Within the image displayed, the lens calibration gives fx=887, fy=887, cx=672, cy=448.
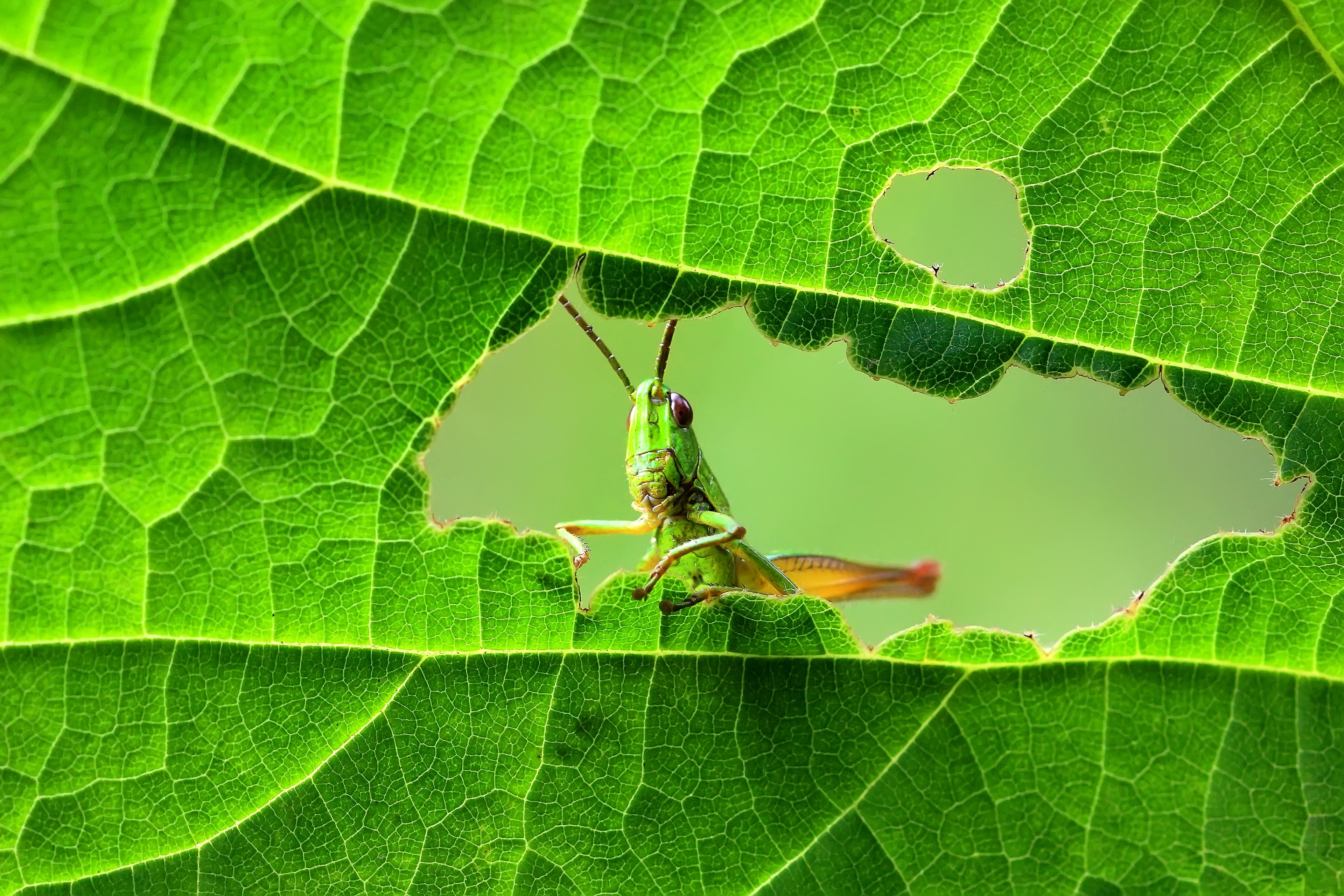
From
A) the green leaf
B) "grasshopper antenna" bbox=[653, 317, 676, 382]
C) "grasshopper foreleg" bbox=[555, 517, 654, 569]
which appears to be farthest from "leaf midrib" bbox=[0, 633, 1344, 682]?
"grasshopper antenna" bbox=[653, 317, 676, 382]

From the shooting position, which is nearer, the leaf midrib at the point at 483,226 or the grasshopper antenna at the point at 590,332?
the leaf midrib at the point at 483,226

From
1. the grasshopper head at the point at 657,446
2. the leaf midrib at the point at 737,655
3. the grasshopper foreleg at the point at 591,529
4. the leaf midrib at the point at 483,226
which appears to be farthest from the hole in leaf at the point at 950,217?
the grasshopper foreleg at the point at 591,529

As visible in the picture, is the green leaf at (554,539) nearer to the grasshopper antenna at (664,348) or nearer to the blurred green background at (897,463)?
the grasshopper antenna at (664,348)

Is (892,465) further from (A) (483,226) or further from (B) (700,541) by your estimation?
(A) (483,226)

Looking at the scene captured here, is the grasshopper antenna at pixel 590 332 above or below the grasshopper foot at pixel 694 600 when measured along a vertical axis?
above

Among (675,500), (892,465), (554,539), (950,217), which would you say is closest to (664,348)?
(675,500)

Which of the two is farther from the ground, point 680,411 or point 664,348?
point 664,348

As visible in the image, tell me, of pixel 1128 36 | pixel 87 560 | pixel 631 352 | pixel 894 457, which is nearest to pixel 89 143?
pixel 87 560
